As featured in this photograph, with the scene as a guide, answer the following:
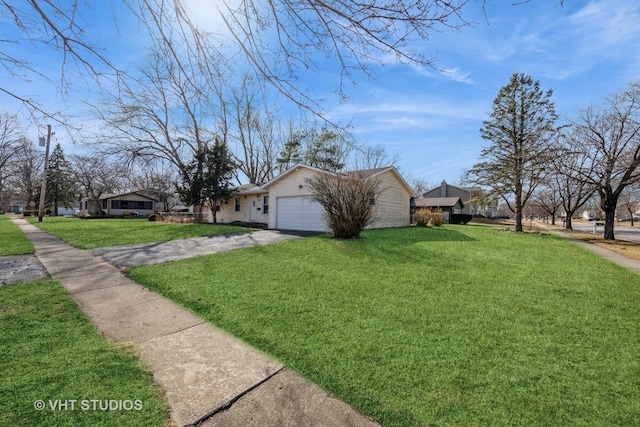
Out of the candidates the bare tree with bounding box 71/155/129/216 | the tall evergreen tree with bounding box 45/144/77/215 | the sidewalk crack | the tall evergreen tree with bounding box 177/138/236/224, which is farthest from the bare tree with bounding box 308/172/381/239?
the tall evergreen tree with bounding box 45/144/77/215

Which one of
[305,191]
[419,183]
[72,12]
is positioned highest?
[419,183]

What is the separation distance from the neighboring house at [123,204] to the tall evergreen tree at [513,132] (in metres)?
41.8

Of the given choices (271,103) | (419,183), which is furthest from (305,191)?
(419,183)

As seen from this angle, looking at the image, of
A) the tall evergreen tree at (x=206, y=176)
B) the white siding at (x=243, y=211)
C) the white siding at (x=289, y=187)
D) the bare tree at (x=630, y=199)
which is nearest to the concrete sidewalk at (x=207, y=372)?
the white siding at (x=289, y=187)

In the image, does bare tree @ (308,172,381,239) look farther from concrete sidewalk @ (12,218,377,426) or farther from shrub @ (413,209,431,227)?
shrub @ (413,209,431,227)

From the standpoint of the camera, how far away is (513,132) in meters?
21.1

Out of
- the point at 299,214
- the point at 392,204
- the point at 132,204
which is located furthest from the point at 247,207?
the point at 132,204

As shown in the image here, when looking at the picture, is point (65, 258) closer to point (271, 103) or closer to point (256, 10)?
point (271, 103)

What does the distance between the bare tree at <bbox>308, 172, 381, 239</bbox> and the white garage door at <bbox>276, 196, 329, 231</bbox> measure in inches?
161

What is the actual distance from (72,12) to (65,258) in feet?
21.5

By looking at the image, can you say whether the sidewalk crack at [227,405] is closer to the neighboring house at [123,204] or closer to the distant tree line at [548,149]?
the distant tree line at [548,149]

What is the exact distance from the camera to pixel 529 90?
20594mm

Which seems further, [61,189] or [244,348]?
[61,189]

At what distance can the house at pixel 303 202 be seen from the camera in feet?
51.3
